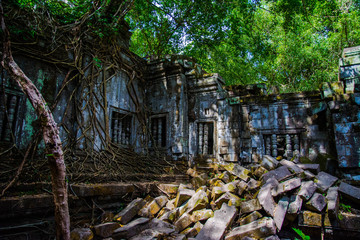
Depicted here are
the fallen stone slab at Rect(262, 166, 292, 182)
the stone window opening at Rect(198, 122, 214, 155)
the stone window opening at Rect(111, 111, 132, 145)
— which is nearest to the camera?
the fallen stone slab at Rect(262, 166, 292, 182)

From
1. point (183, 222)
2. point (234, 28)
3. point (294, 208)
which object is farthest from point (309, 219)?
point (234, 28)

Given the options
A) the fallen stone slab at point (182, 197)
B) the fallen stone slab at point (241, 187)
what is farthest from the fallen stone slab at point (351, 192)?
the fallen stone slab at point (182, 197)

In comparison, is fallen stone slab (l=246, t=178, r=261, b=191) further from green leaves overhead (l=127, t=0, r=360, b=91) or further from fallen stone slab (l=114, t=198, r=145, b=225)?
Result: green leaves overhead (l=127, t=0, r=360, b=91)

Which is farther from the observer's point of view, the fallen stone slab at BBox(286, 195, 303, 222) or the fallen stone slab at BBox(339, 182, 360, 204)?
the fallen stone slab at BBox(339, 182, 360, 204)

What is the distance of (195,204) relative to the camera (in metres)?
3.81

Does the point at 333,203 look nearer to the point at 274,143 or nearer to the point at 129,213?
the point at 274,143

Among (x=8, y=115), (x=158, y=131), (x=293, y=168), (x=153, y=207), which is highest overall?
(x=8, y=115)

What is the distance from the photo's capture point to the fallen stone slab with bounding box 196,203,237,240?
3071 mm

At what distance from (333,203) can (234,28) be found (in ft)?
20.1

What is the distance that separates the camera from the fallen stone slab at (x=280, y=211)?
3.27 metres

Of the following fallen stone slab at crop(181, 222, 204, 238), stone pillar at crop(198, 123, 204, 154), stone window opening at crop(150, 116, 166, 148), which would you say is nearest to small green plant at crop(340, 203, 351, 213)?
fallen stone slab at crop(181, 222, 204, 238)

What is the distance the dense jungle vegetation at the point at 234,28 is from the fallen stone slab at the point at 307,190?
5.32 m

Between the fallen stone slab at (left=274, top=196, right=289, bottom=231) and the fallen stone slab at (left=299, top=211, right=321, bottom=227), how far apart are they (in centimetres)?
23

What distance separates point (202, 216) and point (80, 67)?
14.9 feet
